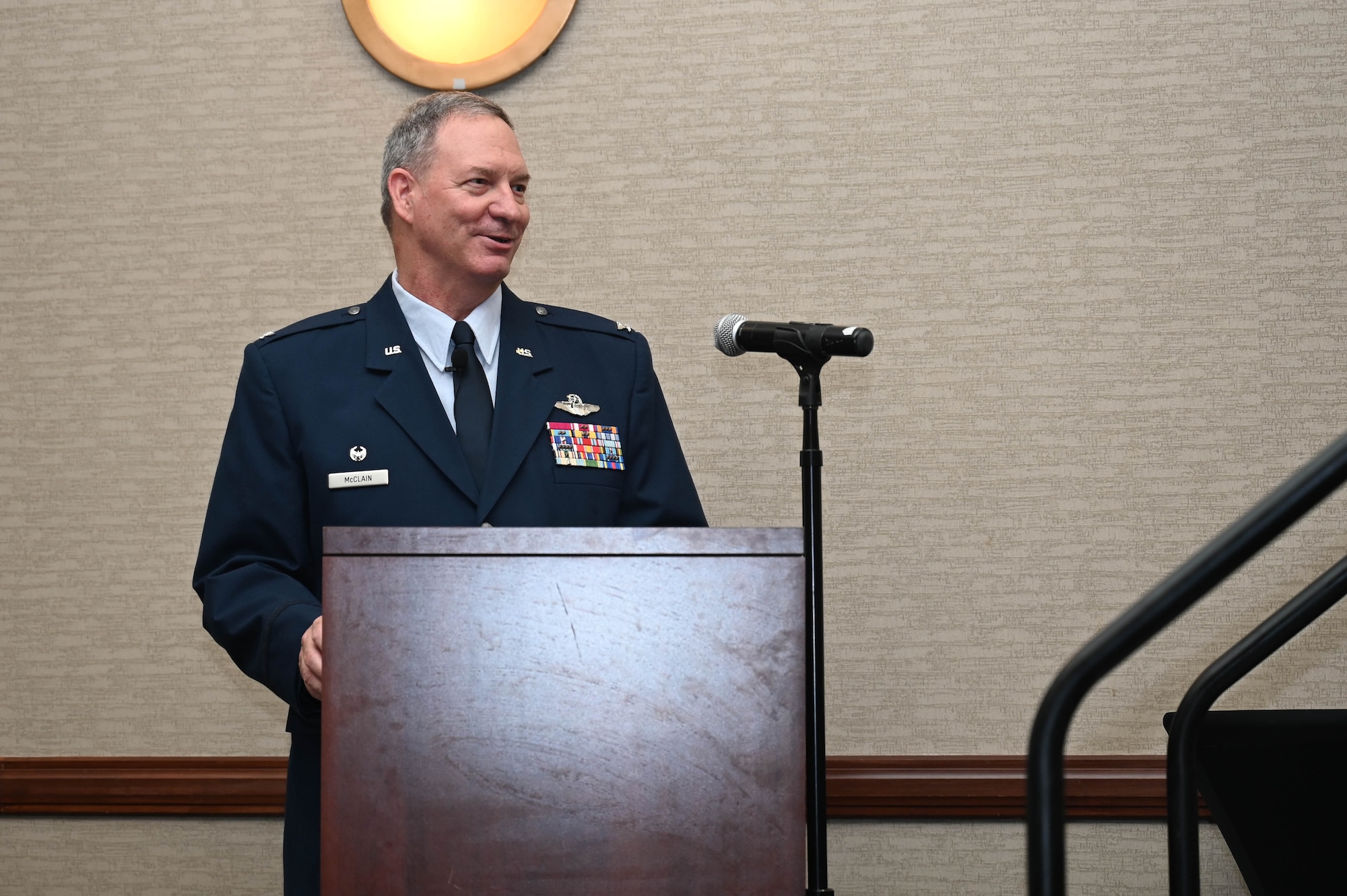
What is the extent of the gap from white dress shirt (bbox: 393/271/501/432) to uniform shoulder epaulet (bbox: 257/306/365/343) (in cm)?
7

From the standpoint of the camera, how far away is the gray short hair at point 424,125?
1.78m

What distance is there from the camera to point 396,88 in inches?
97.7

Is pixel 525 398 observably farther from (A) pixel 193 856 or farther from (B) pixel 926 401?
(A) pixel 193 856

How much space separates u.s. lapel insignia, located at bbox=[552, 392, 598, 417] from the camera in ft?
5.70

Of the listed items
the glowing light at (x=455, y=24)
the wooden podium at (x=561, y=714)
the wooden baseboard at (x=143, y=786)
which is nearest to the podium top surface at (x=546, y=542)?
the wooden podium at (x=561, y=714)

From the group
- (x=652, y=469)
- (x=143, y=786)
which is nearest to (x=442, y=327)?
(x=652, y=469)

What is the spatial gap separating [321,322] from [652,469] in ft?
1.77

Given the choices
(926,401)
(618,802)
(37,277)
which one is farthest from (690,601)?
(37,277)

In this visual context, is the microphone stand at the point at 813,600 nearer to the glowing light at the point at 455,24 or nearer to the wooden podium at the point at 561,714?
the wooden podium at the point at 561,714

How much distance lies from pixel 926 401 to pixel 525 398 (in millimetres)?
972

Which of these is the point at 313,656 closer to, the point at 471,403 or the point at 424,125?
the point at 471,403

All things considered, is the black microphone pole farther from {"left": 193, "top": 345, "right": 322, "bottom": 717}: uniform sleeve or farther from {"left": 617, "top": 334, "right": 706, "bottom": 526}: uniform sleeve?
{"left": 193, "top": 345, "right": 322, "bottom": 717}: uniform sleeve

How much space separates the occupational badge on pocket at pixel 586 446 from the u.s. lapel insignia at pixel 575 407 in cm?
2

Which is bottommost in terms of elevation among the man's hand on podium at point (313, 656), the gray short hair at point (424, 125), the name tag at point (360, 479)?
the man's hand on podium at point (313, 656)
